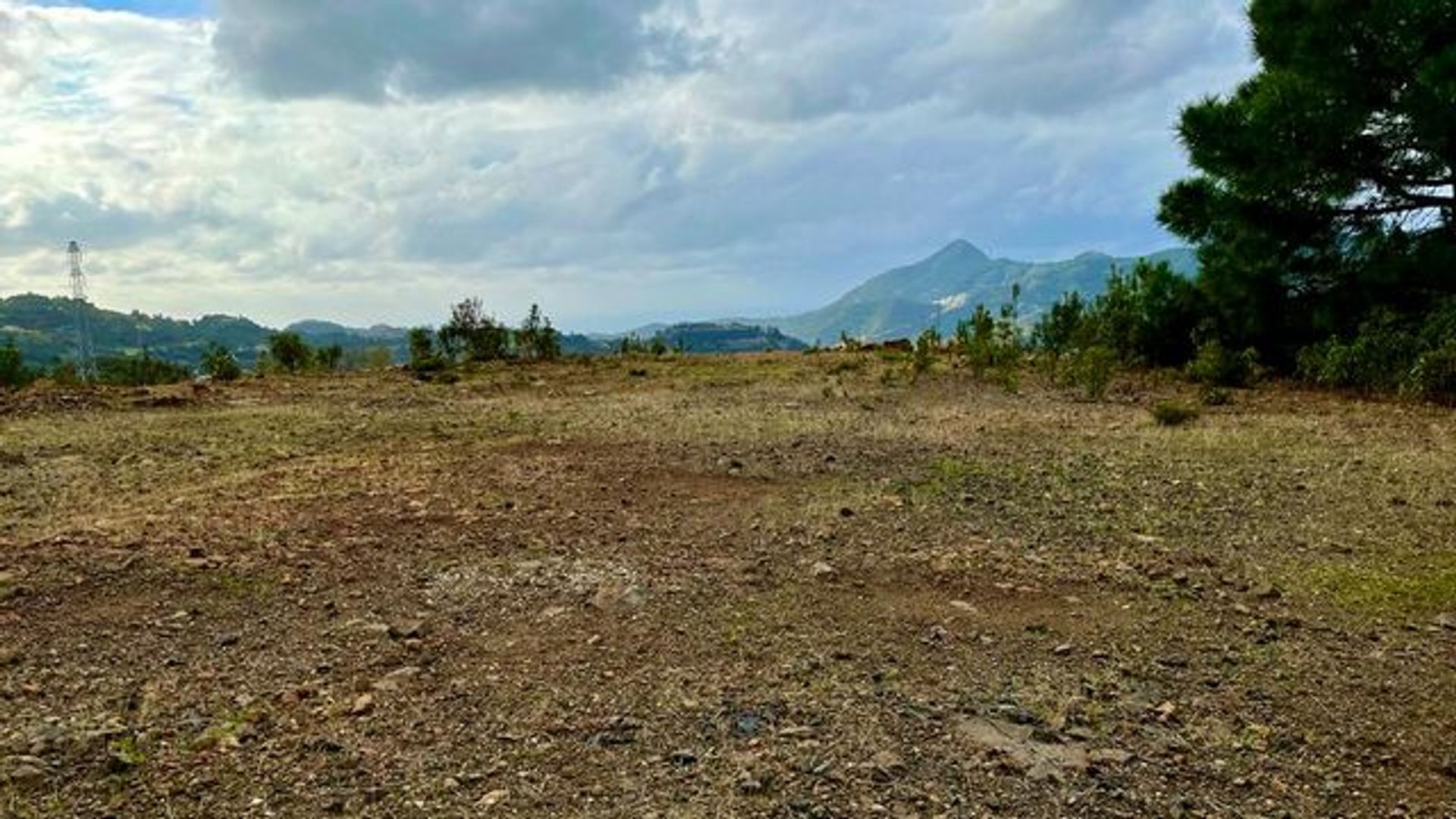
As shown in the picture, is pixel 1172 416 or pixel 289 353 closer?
pixel 1172 416

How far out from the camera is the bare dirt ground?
3803mm

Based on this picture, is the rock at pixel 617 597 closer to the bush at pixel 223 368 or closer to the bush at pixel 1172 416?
the bush at pixel 1172 416

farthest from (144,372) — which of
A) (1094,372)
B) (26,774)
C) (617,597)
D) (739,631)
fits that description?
(739,631)

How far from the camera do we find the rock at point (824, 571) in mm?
6215

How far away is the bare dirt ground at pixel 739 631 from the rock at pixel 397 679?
0.10ft

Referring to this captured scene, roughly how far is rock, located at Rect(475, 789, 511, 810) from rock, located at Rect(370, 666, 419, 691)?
3.70 ft

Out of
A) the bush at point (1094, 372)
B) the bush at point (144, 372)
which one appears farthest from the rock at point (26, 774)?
the bush at point (144, 372)

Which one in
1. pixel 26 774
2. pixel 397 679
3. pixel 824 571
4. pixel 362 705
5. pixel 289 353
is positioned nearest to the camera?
pixel 26 774

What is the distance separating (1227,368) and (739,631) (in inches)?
546

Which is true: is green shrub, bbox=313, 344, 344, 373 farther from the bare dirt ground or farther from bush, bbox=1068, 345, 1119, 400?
bush, bbox=1068, 345, 1119, 400

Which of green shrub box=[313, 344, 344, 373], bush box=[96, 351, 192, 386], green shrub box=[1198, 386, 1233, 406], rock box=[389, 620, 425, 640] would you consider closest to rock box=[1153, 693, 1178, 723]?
rock box=[389, 620, 425, 640]

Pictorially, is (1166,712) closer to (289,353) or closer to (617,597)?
(617,597)

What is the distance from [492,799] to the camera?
367 cm

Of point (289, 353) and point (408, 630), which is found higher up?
point (289, 353)
